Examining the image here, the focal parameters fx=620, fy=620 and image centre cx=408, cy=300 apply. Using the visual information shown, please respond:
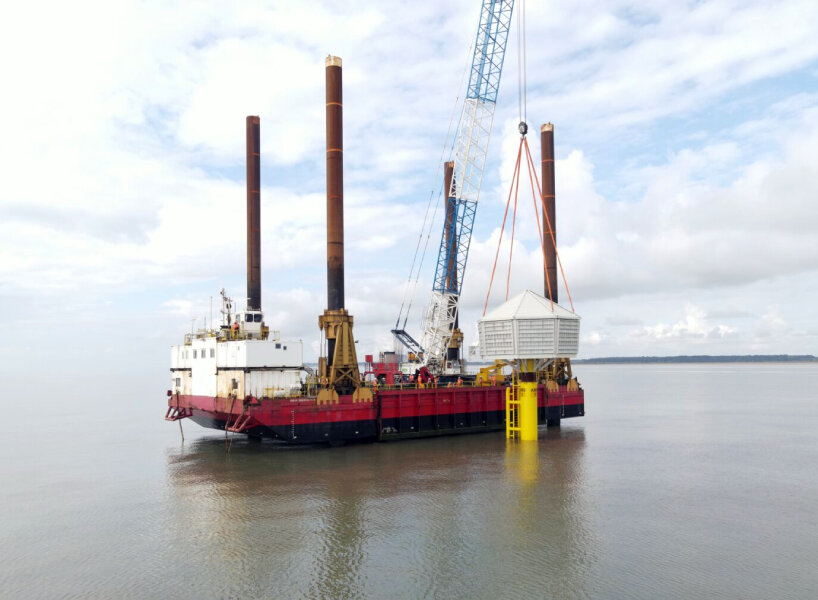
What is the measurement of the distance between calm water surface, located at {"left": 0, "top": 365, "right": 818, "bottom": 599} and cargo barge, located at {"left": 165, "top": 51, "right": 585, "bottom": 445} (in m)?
2.05

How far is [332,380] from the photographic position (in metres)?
41.2

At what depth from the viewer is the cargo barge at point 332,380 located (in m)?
40.2

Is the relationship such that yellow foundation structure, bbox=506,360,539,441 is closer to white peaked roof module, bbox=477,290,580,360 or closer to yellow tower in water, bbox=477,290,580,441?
yellow tower in water, bbox=477,290,580,441

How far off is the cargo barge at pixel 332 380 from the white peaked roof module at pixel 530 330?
0.07 m

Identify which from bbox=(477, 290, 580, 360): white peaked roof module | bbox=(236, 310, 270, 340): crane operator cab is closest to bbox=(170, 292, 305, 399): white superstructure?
bbox=(236, 310, 270, 340): crane operator cab

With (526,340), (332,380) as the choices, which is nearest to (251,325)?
(332,380)

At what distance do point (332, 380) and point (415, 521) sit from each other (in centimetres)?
1800

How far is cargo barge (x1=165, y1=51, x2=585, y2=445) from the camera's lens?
40.2 m

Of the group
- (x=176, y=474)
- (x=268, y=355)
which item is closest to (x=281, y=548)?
(x=176, y=474)

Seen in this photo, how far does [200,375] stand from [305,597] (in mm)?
30773

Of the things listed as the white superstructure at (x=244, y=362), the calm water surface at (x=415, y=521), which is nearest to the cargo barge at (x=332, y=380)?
the white superstructure at (x=244, y=362)

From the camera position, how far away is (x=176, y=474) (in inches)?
1388

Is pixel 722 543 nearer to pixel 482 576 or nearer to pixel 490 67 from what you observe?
pixel 482 576

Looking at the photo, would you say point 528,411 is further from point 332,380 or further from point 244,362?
point 244,362
